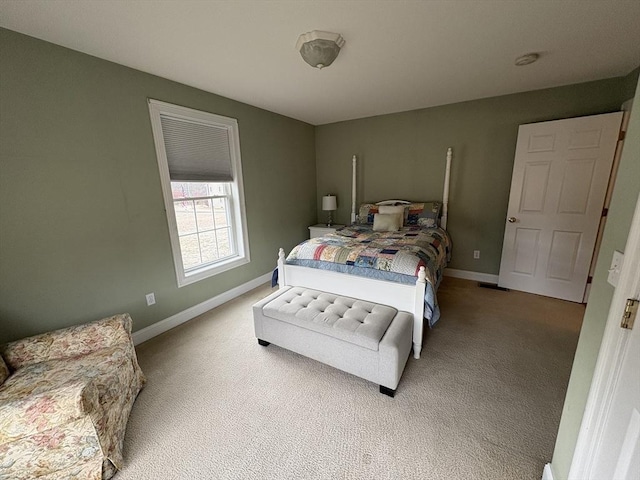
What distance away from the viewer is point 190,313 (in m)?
2.74

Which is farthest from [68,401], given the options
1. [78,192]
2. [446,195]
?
[446,195]

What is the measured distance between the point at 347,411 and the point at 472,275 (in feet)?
9.38

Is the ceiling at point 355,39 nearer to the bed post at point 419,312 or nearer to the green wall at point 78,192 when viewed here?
the green wall at point 78,192

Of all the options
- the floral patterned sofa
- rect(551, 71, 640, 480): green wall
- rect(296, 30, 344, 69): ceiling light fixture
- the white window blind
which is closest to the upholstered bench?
rect(551, 71, 640, 480): green wall

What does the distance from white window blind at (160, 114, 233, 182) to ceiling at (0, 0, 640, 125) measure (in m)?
0.40

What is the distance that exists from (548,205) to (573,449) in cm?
277

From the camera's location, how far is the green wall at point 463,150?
2.82m

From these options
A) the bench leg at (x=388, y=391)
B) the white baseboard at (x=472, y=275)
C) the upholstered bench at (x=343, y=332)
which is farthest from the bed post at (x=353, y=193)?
the bench leg at (x=388, y=391)

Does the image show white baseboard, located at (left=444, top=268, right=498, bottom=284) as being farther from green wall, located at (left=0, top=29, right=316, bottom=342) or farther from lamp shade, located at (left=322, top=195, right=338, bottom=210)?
green wall, located at (left=0, top=29, right=316, bottom=342)

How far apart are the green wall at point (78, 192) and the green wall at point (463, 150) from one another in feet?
7.37

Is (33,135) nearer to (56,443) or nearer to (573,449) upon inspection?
(56,443)

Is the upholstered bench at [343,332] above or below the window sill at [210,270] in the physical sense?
below

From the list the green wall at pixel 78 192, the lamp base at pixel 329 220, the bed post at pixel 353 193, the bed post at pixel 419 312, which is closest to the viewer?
the green wall at pixel 78 192

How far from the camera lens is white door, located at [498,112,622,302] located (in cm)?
260
